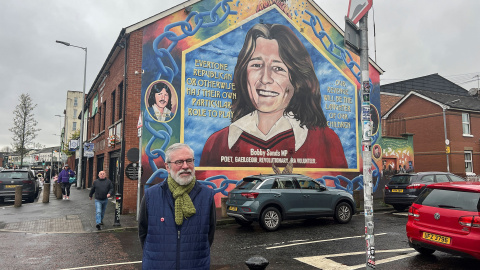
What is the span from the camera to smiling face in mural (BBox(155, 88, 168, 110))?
1294cm

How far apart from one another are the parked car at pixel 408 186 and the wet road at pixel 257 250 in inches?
114

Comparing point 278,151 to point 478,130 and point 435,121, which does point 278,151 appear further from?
point 478,130

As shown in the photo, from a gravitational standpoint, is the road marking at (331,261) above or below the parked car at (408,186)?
below

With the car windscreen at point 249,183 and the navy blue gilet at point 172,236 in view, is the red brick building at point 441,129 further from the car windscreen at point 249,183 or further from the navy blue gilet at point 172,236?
the navy blue gilet at point 172,236

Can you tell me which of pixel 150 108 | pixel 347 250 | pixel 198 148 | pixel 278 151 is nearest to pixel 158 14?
pixel 150 108

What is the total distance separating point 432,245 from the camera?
5.89 m

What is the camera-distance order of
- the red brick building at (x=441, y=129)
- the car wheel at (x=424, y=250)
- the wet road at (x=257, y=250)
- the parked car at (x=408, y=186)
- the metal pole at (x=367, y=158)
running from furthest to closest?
the red brick building at (x=441, y=129) → the parked car at (x=408, y=186) → the car wheel at (x=424, y=250) → the wet road at (x=257, y=250) → the metal pole at (x=367, y=158)

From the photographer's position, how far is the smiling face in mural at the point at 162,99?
509 inches

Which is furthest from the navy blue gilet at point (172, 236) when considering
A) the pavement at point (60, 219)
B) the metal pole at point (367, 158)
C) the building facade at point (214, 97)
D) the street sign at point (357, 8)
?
the building facade at point (214, 97)

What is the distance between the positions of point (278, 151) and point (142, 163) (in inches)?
240

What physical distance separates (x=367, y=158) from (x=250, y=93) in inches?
412

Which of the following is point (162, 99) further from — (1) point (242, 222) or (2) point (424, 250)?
(2) point (424, 250)

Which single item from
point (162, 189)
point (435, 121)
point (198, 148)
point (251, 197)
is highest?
point (435, 121)

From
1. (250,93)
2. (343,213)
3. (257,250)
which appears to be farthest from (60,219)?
(343,213)
